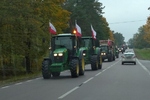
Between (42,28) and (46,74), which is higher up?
(42,28)

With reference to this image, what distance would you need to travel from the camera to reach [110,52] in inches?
2212

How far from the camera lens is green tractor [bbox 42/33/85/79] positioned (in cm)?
2386

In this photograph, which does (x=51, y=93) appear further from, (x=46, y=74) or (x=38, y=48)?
(x=38, y=48)

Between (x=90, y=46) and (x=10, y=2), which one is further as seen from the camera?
(x=90, y=46)

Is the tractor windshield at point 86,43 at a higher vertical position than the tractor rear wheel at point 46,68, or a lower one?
higher

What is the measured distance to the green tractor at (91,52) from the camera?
33438mm

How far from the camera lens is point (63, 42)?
25375mm

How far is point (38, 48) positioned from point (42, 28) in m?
1.82

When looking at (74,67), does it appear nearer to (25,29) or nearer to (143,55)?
(25,29)

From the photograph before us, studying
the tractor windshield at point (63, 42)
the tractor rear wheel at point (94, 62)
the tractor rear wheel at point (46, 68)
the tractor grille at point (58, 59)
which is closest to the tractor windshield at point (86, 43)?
the tractor rear wheel at point (94, 62)

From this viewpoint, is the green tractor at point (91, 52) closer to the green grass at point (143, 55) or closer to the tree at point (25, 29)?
the tree at point (25, 29)

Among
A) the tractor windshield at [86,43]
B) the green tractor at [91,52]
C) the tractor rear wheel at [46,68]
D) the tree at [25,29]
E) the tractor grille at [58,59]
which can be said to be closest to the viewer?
the tractor rear wheel at [46,68]

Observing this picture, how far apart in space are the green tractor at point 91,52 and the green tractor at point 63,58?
701 centimetres

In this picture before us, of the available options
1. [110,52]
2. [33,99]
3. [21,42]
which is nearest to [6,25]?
[21,42]
